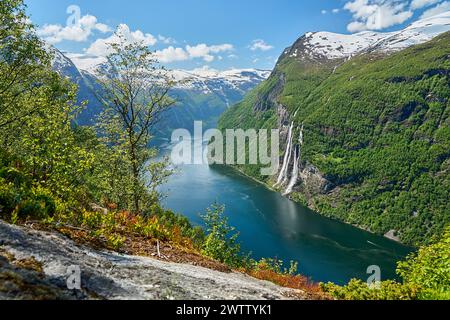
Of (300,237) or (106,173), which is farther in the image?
(300,237)

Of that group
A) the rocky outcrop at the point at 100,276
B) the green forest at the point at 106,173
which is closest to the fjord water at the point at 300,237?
the green forest at the point at 106,173

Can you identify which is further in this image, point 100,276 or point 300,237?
point 300,237

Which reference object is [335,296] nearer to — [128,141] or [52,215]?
[52,215]

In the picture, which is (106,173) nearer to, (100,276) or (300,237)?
(100,276)

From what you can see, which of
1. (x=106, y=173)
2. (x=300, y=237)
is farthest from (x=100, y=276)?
(x=300, y=237)

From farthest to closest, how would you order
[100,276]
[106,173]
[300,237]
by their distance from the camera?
[300,237] < [106,173] < [100,276]

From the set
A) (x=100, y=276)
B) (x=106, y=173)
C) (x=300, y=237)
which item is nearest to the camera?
(x=100, y=276)

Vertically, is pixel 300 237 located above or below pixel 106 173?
below

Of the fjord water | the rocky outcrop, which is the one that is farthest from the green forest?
the fjord water

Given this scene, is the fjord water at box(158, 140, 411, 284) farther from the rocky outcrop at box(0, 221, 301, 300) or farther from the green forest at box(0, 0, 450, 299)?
the rocky outcrop at box(0, 221, 301, 300)
